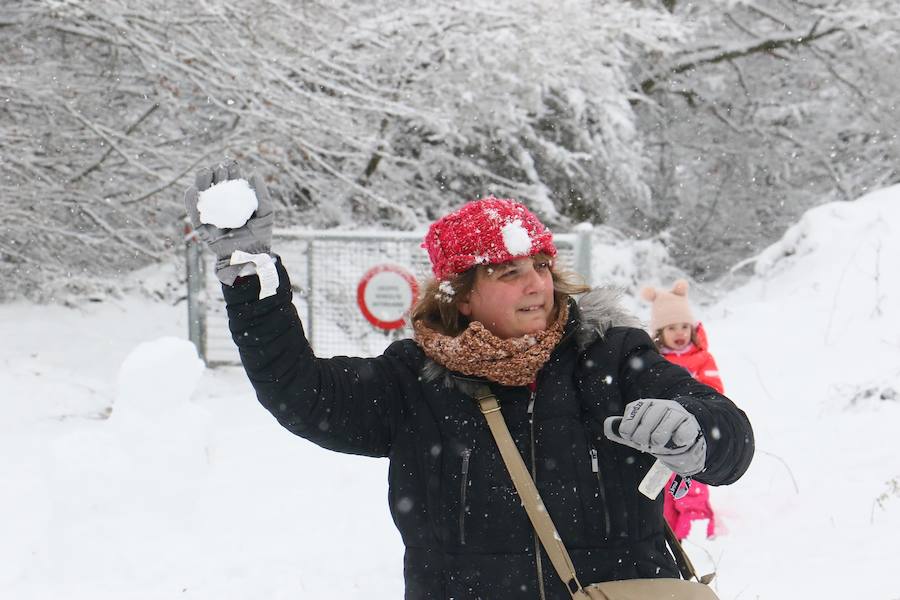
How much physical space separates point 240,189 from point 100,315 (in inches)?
329

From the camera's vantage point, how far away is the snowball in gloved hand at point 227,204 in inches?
67.2

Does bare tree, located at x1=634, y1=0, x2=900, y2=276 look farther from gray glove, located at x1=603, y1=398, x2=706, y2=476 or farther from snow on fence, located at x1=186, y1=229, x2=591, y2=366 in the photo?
gray glove, located at x1=603, y1=398, x2=706, y2=476

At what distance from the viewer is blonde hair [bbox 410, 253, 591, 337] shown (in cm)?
212

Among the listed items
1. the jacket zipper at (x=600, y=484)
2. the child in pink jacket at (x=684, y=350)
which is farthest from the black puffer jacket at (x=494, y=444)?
the child in pink jacket at (x=684, y=350)

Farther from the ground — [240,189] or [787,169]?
[787,169]

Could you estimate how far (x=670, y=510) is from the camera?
13.6ft

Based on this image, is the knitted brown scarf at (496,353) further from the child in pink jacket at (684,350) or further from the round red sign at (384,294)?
the round red sign at (384,294)

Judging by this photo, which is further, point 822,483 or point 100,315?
point 100,315

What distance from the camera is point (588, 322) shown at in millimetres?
2023

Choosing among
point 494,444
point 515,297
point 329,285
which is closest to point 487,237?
point 515,297

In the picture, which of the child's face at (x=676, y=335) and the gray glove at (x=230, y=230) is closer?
the gray glove at (x=230, y=230)

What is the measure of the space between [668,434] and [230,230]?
95 centimetres

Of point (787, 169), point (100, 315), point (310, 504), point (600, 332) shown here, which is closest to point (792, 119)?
point (787, 169)

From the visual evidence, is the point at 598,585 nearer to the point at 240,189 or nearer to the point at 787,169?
the point at 240,189
